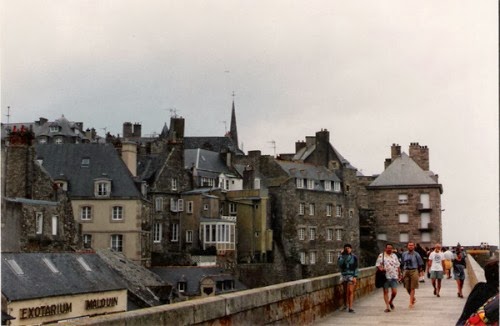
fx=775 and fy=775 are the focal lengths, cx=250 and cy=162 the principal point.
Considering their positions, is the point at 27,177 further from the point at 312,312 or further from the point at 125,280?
the point at 312,312

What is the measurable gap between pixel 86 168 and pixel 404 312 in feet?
149

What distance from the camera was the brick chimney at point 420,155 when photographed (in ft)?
256

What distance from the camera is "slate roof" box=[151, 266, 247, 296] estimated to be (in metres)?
48.6

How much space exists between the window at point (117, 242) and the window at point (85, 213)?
2252 mm

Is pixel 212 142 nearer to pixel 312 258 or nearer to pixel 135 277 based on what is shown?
pixel 312 258

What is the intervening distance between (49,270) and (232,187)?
40.8m

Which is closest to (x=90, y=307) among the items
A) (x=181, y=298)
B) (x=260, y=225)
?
(x=181, y=298)

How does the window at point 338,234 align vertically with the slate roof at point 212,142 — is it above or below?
below

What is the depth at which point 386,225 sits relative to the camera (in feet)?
246

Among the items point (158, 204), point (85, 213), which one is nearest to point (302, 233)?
point (158, 204)

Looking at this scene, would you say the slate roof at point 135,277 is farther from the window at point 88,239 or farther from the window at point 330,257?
the window at point 330,257

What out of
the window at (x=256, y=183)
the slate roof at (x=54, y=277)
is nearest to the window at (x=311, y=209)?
the window at (x=256, y=183)

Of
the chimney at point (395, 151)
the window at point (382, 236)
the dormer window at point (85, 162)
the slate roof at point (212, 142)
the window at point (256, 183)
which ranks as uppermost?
the slate roof at point (212, 142)

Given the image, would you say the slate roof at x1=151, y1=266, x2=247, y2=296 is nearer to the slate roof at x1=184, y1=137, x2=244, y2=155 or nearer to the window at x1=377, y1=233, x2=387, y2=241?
the window at x1=377, y1=233, x2=387, y2=241
